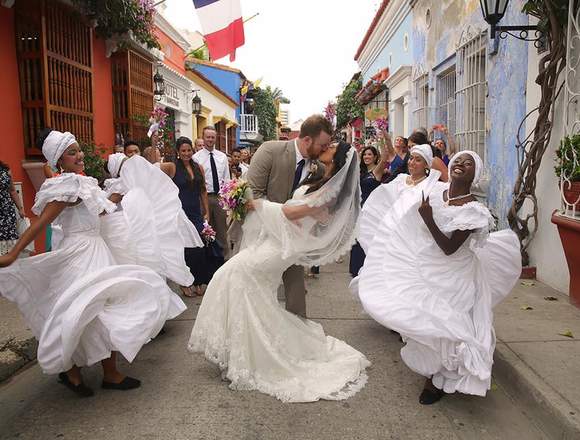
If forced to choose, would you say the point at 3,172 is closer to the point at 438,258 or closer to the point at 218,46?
the point at 438,258

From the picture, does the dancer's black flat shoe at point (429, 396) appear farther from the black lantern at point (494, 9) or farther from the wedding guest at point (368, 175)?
the black lantern at point (494, 9)

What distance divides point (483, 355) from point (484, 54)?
253 inches

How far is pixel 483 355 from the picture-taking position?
3.45 metres

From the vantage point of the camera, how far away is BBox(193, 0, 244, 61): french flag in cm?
1196

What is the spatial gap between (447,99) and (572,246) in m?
5.91

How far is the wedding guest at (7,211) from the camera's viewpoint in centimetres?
653

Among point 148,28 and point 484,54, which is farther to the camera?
point 148,28

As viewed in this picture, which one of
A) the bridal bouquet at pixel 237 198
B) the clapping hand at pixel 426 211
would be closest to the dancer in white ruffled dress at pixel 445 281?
the clapping hand at pixel 426 211

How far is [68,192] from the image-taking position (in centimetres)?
373

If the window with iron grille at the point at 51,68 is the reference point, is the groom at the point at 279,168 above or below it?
below

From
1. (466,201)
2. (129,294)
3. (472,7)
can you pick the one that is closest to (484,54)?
(472,7)

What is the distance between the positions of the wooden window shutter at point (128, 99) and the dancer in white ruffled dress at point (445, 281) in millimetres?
8493

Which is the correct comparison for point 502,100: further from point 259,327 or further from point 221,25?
point 221,25

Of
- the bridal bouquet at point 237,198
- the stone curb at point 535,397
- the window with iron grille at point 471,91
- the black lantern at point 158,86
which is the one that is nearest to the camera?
the stone curb at point 535,397
